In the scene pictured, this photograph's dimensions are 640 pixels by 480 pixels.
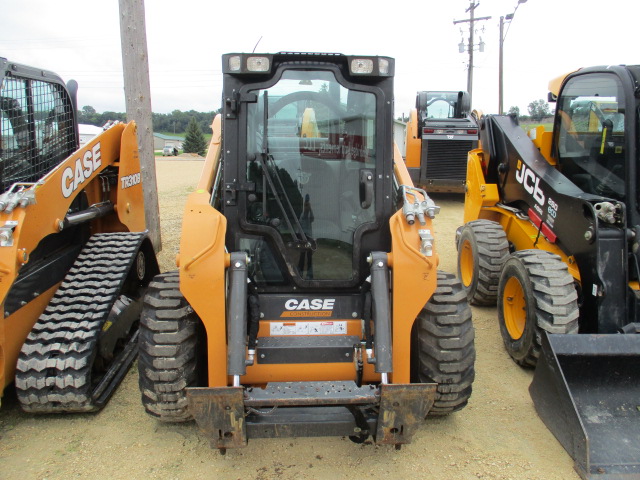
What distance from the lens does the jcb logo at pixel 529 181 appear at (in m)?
4.82

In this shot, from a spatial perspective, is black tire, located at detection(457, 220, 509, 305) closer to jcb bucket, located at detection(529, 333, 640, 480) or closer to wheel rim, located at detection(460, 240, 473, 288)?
wheel rim, located at detection(460, 240, 473, 288)

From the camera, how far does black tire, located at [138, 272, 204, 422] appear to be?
2990mm

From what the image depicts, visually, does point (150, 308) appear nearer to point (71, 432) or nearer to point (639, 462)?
point (71, 432)

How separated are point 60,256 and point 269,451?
2273 millimetres

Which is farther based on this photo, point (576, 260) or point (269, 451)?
point (576, 260)

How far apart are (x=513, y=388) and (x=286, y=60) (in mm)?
2894

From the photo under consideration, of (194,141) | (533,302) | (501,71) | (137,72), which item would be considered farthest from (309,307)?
(194,141)

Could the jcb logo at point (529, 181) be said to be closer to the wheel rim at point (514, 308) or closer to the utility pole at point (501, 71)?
the wheel rim at point (514, 308)

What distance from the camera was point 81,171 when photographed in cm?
419

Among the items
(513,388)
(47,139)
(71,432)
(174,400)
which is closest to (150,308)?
(174,400)

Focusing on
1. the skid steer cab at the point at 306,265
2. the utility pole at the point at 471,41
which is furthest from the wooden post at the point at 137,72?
the utility pole at the point at 471,41

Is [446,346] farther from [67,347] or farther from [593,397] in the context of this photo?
[67,347]

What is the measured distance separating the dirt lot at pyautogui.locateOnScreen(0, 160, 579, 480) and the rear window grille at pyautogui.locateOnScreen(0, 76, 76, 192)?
1656 mm

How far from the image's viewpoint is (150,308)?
Answer: 3.08 m
